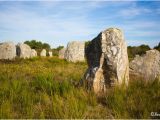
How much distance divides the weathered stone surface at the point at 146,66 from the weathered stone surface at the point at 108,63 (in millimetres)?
1183

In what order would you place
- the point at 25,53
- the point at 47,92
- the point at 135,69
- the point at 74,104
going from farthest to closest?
the point at 25,53 → the point at 135,69 → the point at 47,92 → the point at 74,104

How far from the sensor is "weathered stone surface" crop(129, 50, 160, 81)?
7.83m

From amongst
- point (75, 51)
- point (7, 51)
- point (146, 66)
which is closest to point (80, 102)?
point (146, 66)

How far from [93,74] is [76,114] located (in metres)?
1.89

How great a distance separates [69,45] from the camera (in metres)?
20.8

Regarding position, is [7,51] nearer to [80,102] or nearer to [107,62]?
[107,62]

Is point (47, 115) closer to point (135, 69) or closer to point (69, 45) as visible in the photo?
point (135, 69)

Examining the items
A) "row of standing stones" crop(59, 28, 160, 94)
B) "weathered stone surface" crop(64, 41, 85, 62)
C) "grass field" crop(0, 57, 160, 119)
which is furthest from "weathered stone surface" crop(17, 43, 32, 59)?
"grass field" crop(0, 57, 160, 119)

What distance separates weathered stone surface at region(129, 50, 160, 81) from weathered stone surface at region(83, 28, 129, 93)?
1.18 meters

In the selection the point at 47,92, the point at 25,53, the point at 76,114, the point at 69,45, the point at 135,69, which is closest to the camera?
the point at 76,114

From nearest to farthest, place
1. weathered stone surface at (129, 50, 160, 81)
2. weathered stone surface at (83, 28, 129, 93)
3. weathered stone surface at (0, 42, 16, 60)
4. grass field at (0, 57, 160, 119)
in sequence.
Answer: grass field at (0, 57, 160, 119) → weathered stone surface at (83, 28, 129, 93) → weathered stone surface at (129, 50, 160, 81) → weathered stone surface at (0, 42, 16, 60)

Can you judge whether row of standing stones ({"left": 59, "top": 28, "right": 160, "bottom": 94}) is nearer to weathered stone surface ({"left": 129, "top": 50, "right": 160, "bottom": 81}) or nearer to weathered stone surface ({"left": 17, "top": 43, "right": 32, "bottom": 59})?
weathered stone surface ({"left": 129, "top": 50, "right": 160, "bottom": 81})

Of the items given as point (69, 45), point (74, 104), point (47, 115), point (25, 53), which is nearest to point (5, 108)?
point (47, 115)

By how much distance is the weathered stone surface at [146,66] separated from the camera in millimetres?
7828
